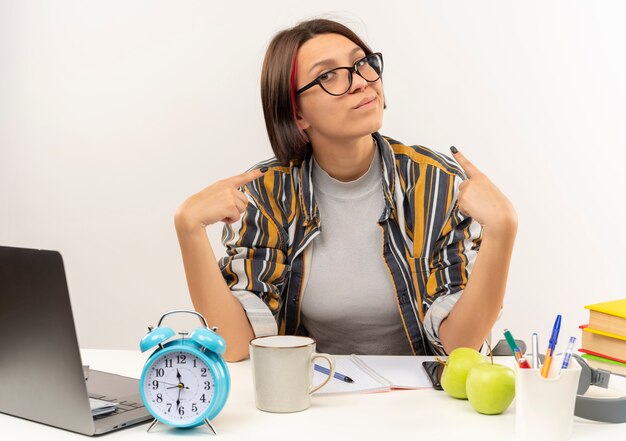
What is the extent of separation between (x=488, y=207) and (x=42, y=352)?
3.00 feet

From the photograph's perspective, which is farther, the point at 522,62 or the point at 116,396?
the point at 522,62

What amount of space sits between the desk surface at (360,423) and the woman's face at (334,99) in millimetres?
759

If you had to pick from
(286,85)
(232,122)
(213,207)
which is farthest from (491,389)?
(232,122)

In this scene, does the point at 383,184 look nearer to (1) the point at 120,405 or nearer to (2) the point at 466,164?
(2) the point at 466,164

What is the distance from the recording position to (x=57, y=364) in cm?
108

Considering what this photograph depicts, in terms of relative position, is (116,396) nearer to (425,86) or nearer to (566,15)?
(425,86)

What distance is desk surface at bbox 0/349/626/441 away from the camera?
1087 millimetres

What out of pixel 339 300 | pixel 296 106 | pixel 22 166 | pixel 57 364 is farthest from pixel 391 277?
pixel 22 166

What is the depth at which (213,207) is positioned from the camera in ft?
5.41

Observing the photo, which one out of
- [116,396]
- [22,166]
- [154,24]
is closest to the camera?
[116,396]

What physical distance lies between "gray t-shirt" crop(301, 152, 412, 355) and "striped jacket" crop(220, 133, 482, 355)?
4cm

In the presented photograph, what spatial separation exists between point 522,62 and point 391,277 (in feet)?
3.53

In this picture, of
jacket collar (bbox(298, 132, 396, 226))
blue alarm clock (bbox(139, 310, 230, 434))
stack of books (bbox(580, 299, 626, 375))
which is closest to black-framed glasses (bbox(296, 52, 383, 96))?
jacket collar (bbox(298, 132, 396, 226))

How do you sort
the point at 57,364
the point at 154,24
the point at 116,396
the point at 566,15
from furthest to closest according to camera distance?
the point at 154,24 < the point at 566,15 < the point at 116,396 < the point at 57,364
